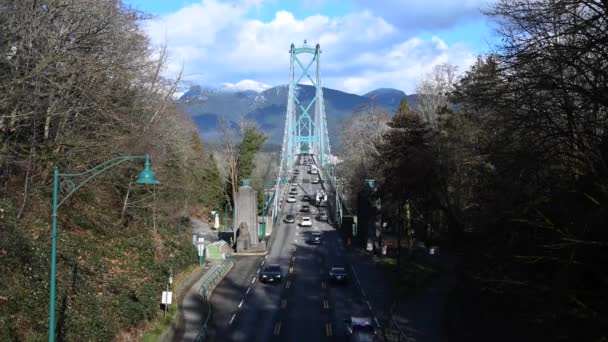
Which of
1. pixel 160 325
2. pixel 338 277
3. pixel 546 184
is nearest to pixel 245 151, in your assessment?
pixel 338 277

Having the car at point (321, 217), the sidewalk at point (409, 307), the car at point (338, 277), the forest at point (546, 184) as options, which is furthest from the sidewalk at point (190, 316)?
the car at point (321, 217)

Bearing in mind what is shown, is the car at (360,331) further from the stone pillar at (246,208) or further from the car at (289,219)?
the car at (289,219)

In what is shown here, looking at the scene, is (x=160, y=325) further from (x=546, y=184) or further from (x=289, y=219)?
(x=289, y=219)

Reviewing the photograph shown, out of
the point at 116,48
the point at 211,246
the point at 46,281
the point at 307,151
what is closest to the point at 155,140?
the point at 116,48

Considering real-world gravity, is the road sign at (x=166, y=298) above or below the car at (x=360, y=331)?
above

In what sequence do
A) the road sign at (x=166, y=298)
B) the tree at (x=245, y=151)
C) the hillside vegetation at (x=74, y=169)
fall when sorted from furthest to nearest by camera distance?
1. the tree at (x=245, y=151)
2. the road sign at (x=166, y=298)
3. the hillside vegetation at (x=74, y=169)

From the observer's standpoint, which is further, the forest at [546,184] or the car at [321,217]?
the car at [321,217]

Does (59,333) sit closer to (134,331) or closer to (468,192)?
(134,331)

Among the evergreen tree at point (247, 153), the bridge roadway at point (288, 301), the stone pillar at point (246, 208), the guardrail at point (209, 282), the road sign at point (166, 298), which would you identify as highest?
the evergreen tree at point (247, 153)
